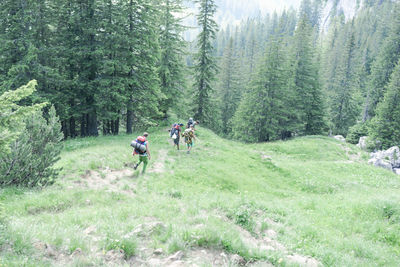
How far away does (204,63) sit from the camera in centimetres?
3247

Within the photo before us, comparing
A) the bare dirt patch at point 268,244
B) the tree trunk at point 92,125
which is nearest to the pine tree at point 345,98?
the tree trunk at point 92,125

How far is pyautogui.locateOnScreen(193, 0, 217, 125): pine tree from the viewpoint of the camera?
31391 millimetres

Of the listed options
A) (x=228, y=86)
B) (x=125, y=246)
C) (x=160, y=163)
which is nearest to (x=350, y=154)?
(x=160, y=163)

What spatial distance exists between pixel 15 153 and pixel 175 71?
22.6 meters

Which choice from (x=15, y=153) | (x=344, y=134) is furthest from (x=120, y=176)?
(x=344, y=134)

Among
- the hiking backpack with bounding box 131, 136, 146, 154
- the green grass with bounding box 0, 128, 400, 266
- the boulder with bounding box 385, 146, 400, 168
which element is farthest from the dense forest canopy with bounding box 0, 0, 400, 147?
the hiking backpack with bounding box 131, 136, 146, 154

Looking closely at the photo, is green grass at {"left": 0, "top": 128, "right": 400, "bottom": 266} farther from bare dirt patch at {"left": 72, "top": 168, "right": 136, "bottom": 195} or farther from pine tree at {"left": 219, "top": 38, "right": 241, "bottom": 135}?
pine tree at {"left": 219, "top": 38, "right": 241, "bottom": 135}

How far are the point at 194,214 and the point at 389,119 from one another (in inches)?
1605

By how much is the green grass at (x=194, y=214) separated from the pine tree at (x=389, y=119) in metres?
21.9

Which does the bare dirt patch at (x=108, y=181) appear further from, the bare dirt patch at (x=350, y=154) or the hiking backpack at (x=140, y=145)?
the bare dirt patch at (x=350, y=154)

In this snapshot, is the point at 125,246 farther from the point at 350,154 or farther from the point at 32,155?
the point at 350,154

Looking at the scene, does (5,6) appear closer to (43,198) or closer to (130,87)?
(130,87)

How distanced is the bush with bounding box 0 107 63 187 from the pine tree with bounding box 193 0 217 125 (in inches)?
995

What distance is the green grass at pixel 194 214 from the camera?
5281mm
